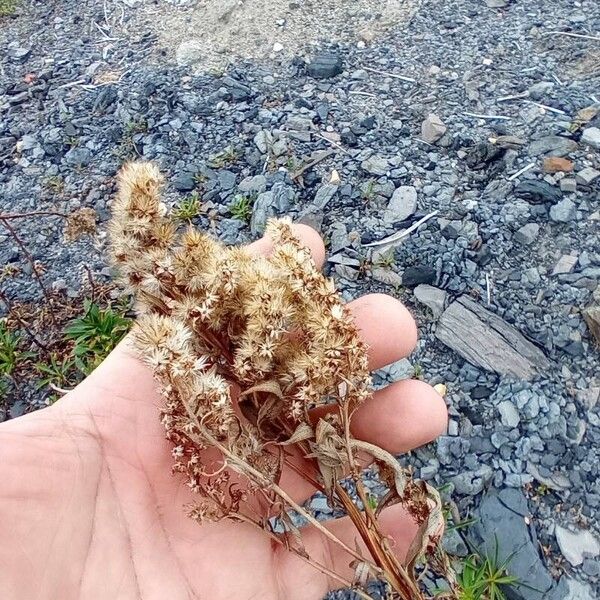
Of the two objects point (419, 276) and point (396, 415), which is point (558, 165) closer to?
point (419, 276)

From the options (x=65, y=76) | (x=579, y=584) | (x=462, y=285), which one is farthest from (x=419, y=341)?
(x=65, y=76)

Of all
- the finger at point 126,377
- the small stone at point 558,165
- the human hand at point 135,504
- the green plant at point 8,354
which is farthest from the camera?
the small stone at point 558,165

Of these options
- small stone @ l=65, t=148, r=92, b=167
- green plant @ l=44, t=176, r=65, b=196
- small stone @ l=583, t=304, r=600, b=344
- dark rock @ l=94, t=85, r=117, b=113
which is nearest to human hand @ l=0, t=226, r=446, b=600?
small stone @ l=583, t=304, r=600, b=344

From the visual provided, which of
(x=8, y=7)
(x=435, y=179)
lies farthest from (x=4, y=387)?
(x=8, y=7)

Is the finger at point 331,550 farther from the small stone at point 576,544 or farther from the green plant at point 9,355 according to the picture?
the green plant at point 9,355

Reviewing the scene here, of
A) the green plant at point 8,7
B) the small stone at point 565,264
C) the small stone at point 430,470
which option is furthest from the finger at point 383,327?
the green plant at point 8,7

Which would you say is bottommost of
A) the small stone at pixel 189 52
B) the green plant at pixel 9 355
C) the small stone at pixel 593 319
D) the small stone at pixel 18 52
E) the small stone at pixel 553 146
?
the small stone at pixel 593 319

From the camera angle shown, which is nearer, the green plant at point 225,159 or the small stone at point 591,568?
the small stone at point 591,568
